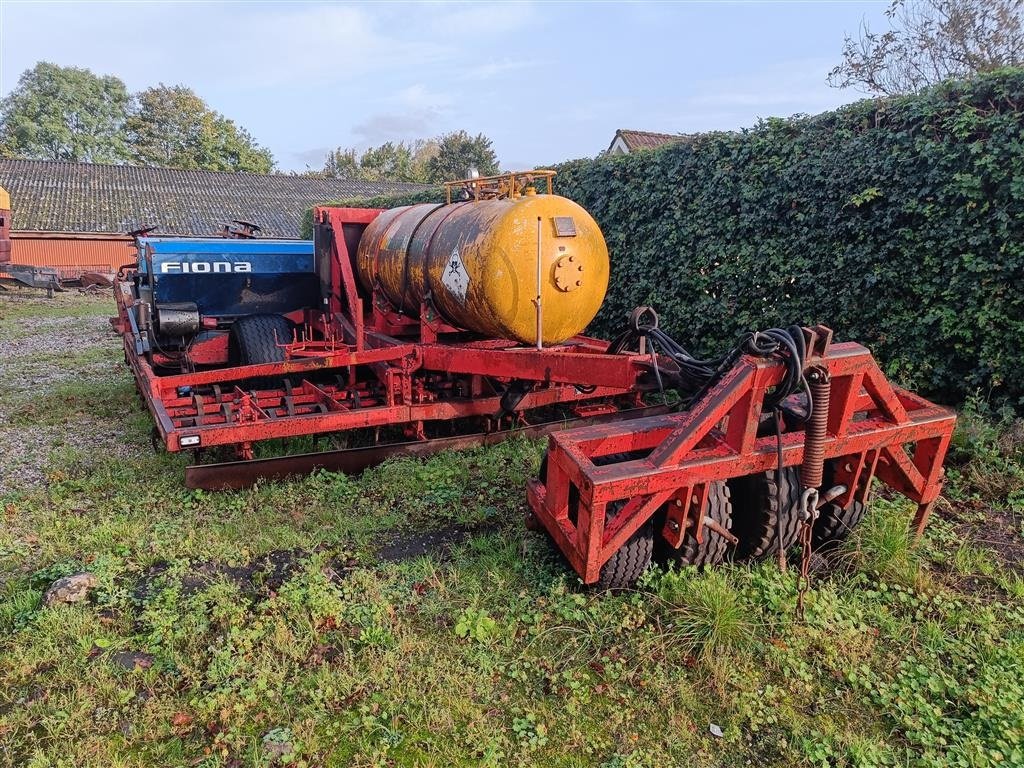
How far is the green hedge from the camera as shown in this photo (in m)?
4.69

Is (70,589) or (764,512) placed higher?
(764,512)

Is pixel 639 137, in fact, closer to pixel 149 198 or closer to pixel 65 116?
pixel 149 198

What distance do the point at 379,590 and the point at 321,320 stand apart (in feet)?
12.8

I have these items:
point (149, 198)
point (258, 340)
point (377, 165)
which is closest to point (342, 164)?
point (377, 165)

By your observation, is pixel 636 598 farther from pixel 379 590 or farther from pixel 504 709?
pixel 379 590

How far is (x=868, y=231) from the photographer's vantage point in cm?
546

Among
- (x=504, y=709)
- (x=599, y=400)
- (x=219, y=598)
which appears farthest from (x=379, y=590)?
(x=599, y=400)

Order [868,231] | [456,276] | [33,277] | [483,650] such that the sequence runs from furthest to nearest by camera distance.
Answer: [33,277] < [868,231] < [456,276] < [483,650]

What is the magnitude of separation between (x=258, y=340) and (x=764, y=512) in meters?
4.96

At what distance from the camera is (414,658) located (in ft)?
9.37

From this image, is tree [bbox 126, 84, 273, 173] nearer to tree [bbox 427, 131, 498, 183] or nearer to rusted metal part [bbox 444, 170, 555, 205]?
tree [bbox 427, 131, 498, 183]

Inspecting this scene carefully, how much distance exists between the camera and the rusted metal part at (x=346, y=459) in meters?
4.64

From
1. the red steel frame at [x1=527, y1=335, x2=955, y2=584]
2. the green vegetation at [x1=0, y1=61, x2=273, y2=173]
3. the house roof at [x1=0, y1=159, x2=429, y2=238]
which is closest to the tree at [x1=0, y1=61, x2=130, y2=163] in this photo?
the green vegetation at [x1=0, y1=61, x2=273, y2=173]

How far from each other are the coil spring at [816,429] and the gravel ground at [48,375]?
5.30 meters
